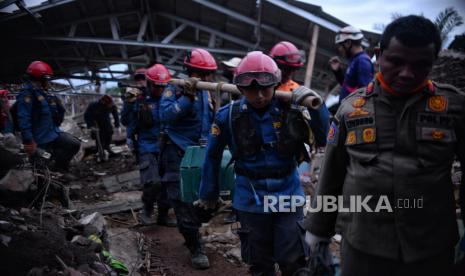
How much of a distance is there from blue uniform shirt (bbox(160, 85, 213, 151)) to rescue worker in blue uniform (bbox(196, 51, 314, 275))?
1477 millimetres

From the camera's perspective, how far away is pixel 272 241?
10.5 ft

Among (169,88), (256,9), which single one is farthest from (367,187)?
(256,9)

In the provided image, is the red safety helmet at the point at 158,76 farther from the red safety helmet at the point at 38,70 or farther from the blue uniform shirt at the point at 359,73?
the blue uniform shirt at the point at 359,73

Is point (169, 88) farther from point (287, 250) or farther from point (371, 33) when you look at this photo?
point (371, 33)

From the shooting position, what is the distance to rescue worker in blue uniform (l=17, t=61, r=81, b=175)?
599 cm

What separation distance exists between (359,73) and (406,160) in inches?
138

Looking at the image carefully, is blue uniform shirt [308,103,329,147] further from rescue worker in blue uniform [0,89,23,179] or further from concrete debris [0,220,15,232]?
rescue worker in blue uniform [0,89,23,179]

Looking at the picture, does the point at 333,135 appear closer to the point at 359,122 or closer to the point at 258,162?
the point at 359,122

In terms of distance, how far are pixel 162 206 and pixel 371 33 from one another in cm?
539

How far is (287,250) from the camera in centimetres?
300

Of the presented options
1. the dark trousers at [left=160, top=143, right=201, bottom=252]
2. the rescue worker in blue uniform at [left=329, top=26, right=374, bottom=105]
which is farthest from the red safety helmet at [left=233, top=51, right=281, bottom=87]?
the rescue worker in blue uniform at [left=329, top=26, right=374, bottom=105]

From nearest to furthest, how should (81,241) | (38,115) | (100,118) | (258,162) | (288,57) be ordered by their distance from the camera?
(258,162) → (81,241) → (288,57) → (38,115) → (100,118)

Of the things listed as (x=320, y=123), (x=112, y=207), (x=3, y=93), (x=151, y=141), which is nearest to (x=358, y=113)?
(x=320, y=123)

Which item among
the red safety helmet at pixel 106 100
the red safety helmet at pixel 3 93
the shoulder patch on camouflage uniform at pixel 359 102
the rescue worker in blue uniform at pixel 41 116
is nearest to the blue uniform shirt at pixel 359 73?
the shoulder patch on camouflage uniform at pixel 359 102
